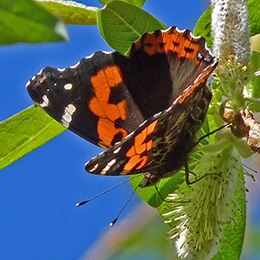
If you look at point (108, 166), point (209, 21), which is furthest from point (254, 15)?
point (108, 166)

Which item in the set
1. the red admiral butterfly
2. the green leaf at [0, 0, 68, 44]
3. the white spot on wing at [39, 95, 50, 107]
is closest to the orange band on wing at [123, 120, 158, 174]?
the red admiral butterfly

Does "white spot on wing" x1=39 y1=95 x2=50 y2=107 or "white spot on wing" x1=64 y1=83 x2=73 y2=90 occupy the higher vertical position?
"white spot on wing" x1=64 y1=83 x2=73 y2=90

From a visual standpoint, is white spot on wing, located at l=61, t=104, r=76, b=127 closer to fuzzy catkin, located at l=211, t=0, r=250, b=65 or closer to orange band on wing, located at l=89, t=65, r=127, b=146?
orange band on wing, located at l=89, t=65, r=127, b=146

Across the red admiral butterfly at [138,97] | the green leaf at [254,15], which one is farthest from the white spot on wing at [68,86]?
the green leaf at [254,15]

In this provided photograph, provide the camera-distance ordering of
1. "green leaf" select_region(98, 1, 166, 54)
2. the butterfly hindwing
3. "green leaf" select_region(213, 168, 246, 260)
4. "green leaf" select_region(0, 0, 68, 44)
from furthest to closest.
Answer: "green leaf" select_region(213, 168, 246, 260)
"green leaf" select_region(98, 1, 166, 54)
the butterfly hindwing
"green leaf" select_region(0, 0, 68, 44)

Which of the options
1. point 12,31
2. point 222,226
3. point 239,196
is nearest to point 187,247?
point 222,226

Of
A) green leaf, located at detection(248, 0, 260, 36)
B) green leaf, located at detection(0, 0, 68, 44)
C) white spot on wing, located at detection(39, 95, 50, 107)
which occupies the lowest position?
green leaf, located at detection(0, 0, 68, 44)

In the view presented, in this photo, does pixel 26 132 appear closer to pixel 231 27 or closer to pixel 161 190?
pixel 161 190
